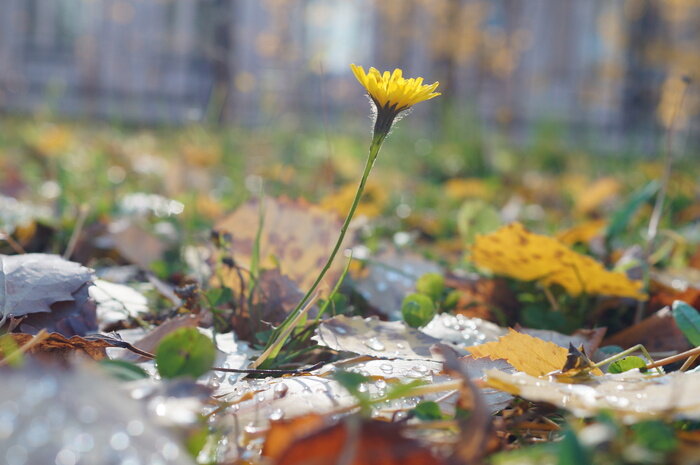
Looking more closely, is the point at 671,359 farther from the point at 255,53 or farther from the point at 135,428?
the point at 255,53

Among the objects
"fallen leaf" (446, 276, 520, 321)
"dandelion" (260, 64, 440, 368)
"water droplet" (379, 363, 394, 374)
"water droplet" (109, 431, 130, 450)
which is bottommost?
"fallen leaf" (446, 276, 520, 321)

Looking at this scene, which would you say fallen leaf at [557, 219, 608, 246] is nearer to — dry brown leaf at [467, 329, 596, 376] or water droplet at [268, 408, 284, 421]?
dry brown leaf at [467, 329, 596, 376]

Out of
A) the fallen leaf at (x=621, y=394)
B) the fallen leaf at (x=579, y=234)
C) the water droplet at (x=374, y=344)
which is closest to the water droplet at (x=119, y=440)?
the fallen leaf at (x=621, y=394)

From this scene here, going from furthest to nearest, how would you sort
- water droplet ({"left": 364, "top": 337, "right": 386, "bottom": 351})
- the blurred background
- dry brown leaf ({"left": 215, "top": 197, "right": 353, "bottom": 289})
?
the blurred background → dry brown leaf ({"left": 215, "top": 197, "right": 353, "bottom": 289}) → water droplet ({"left": 364, "top": 337, "right": 386, "bottom": 351})

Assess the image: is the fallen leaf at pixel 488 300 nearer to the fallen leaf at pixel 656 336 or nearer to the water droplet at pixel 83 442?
the fallen leaf at pixel 656 336

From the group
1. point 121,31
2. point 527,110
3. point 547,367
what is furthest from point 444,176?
point 121,31

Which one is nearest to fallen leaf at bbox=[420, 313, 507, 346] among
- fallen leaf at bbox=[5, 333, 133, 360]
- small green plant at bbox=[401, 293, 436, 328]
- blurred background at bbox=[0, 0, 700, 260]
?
small green plant at bbox=[401, 293, 436, 328]

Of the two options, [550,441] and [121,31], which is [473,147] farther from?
[121,31]

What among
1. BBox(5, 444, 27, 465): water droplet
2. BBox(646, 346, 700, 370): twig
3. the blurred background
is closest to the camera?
BBox(5, 444, 27, 465): water droplet
